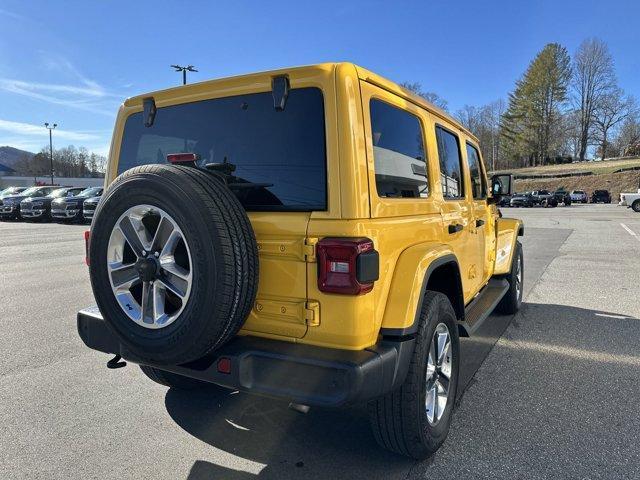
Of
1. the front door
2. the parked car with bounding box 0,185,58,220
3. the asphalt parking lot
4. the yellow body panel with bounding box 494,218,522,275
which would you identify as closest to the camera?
the asphalt parking lot

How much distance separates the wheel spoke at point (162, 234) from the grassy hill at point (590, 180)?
207ft

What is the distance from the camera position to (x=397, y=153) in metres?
2.74

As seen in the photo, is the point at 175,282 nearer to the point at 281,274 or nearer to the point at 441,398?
the point at 281,274

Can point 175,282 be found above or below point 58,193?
below

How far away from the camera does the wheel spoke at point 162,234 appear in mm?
2305

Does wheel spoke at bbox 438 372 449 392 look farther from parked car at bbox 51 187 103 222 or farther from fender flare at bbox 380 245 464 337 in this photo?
parked car at bbox 51 187 103 222

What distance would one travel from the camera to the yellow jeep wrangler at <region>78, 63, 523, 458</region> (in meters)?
2.22

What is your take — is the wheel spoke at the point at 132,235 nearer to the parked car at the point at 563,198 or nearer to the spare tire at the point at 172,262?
the spare tire at the point at 172,262

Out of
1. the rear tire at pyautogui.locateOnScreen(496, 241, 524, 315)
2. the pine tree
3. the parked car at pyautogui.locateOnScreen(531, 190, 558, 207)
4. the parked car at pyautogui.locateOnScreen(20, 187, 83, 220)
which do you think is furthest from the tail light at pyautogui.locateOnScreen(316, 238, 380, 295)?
the pine tree

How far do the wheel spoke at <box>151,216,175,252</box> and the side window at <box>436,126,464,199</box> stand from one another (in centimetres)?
191

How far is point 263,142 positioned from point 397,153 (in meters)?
0.76

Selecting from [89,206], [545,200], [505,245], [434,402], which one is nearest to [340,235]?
[434,402]

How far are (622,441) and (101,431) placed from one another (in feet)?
10.4

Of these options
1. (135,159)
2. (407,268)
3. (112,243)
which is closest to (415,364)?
(407,268)
